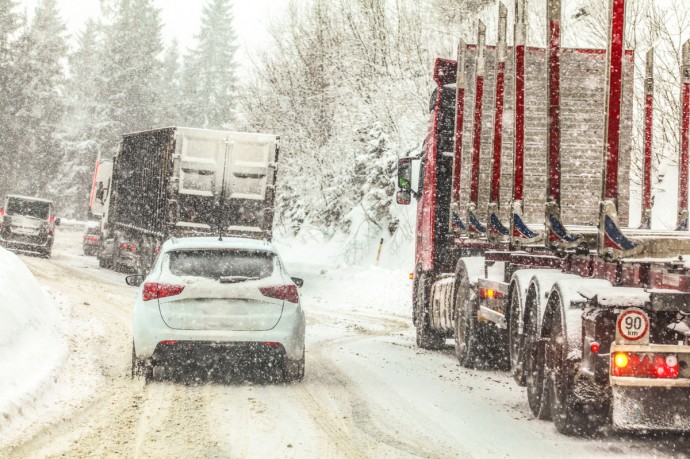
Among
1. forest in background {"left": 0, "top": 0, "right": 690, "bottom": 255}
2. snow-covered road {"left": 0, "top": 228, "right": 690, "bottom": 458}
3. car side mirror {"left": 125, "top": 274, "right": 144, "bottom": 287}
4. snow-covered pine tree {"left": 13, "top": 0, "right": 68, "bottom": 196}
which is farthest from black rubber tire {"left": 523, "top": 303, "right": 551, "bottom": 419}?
snow-covered pine tree {"left": 13, "top": 0, "right": 68, "bottom": 196}

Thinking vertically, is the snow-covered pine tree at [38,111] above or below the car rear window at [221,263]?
above

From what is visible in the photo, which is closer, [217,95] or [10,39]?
[10,39]

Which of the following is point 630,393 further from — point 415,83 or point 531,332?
point 415,83

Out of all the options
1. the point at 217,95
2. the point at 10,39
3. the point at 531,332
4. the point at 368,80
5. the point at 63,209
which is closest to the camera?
the point at 531,332

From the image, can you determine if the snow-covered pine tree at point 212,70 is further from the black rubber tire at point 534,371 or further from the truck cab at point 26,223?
the black rubber tire at point 534,371

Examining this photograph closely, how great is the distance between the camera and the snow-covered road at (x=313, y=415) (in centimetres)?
600

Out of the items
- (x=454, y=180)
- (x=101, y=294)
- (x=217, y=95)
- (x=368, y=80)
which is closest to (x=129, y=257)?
(x=101, y=294)

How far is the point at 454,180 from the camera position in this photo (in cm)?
1062

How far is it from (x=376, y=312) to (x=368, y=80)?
10489 millimetres

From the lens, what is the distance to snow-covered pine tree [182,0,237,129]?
79812 millimetres

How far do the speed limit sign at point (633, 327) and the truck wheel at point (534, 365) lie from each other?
1.26m

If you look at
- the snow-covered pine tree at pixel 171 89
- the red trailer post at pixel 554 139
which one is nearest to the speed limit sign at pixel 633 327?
the red trailer post at pixel 554 139

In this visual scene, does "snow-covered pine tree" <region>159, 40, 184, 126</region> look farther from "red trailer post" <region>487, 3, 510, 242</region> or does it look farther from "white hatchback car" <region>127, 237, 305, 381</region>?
"red trailer post" <region>487, 3, 510, 242</region>

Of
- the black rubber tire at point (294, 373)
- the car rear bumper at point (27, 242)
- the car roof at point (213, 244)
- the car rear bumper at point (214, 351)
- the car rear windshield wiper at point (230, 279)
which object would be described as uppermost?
the car rear bumper at point (27, 242)
